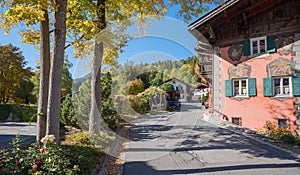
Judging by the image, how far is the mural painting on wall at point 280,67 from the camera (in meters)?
8.52

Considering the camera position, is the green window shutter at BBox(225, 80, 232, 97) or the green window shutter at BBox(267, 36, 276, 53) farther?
the green window shutter at BBox(225, 80, 232, 97)

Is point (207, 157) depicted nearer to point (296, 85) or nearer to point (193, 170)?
point (193, 170)

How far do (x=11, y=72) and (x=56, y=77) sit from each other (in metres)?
19.4

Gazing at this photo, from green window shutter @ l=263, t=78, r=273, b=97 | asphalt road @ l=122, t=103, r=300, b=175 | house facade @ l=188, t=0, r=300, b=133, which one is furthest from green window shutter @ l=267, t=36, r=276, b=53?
asphalt road @ l=122, t=103, r=300, b=175

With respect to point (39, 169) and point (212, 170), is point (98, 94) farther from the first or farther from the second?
point (212, 170)

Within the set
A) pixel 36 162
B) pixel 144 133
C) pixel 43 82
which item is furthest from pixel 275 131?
pixel 43 82

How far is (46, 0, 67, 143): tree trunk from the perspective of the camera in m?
3.70

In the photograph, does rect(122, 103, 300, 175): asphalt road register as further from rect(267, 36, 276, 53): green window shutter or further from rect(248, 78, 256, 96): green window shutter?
rect(267, 36, 276, 53): green window shutter

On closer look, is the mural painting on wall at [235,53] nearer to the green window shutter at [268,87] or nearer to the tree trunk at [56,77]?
the green window shutter at [268,87]

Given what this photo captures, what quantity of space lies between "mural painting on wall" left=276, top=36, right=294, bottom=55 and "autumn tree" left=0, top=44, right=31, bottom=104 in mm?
22548

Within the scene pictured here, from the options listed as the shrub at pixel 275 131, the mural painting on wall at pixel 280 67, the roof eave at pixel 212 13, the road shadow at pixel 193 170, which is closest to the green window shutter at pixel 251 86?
the mural painting on wall at pixel 280 67

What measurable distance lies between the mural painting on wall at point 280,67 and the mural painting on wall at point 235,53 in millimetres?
1558

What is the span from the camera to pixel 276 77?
887 centimetres

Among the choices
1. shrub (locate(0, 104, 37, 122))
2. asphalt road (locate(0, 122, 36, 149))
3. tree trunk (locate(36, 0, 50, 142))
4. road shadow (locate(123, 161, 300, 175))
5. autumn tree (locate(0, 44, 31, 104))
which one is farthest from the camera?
autumn tree (locate(0, 44, 31, 104))
